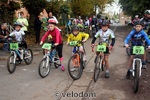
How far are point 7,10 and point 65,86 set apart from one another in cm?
1192

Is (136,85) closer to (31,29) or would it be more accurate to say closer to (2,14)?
(2,14)

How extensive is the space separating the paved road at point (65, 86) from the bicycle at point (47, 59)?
0.20 metres

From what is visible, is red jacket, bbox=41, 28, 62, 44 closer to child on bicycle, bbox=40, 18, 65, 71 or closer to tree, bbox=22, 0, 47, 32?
child on bicycle, bbox=40, 18, 65, 71

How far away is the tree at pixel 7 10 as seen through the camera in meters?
16.2

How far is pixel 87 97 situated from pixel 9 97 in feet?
6.26

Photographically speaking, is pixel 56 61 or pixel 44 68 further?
pixel 56 61

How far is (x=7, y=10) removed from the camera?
668 inches

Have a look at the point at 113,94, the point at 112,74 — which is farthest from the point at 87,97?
the point at 112,74

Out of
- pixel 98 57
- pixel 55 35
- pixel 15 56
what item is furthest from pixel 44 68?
pixel 98 57

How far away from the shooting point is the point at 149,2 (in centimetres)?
2780

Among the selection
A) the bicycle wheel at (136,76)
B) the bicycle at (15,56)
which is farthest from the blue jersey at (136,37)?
the bicycle at (15,56)

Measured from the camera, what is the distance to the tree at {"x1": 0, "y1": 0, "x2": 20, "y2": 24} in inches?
639

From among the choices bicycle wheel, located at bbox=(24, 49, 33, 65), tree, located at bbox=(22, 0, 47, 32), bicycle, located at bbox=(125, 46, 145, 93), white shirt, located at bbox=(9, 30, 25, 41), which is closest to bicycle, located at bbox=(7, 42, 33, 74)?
bicycle wheel, located at bbox=(24, 49, 33, 65)

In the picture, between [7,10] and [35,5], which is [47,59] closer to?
[35,5]
